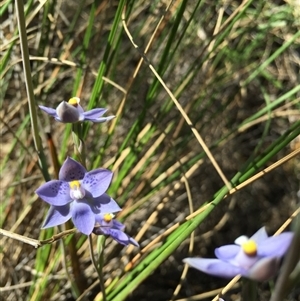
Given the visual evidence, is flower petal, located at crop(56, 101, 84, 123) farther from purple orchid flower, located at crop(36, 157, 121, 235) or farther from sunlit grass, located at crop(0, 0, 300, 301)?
sunlit grass, located at crop(0, 0, 300, 301)

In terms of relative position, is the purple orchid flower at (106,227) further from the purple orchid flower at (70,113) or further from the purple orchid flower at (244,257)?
the purple orchid flower at (244,257)

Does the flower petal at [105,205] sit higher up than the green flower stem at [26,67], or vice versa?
the green flower stem at [26,67]

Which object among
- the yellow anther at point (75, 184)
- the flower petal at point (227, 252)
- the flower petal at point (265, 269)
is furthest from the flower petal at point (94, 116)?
the flower petal at point (265, 269)

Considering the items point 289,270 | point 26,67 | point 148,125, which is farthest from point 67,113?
point 148,125

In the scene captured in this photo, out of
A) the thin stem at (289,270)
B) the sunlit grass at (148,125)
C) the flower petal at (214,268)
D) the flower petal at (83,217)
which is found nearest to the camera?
the thin stem at (289,270)

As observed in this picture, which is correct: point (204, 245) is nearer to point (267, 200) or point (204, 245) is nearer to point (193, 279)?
point (193, 279)

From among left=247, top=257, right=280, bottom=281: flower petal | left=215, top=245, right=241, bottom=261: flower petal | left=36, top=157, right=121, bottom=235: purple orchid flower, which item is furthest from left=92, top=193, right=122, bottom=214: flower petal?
left=247, top=257, right=280, bottom=281: flower petal

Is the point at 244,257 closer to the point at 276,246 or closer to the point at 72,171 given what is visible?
the point at 276,246
